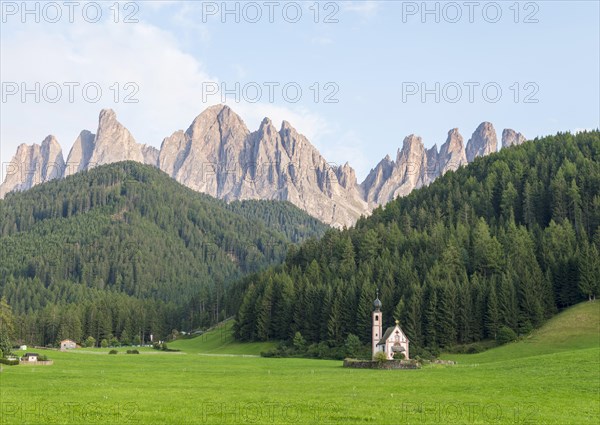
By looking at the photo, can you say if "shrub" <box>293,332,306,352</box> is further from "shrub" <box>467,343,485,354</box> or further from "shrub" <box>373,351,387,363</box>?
"shrub" <box>373,351,387,363</box>

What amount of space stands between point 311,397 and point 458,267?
295 feet

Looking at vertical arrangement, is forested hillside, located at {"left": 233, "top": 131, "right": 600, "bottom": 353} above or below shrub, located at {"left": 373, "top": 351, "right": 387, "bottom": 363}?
above

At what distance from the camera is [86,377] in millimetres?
58312

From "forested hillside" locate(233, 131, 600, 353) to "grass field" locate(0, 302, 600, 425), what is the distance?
41.9 m

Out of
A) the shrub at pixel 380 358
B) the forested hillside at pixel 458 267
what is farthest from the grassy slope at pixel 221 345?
the shrub at pixel 380 358

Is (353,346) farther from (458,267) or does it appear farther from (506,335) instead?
(458,267)

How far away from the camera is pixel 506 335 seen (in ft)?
325

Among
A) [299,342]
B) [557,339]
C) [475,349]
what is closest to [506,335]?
[475,349]

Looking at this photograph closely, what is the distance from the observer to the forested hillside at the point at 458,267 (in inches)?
4247

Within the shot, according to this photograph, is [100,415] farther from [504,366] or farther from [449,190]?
[449,190]

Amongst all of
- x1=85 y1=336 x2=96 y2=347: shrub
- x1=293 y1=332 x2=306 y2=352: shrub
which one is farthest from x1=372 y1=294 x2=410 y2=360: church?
x1=85 y1=336 x2=96 y2=347: shrub

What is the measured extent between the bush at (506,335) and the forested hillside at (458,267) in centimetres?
330

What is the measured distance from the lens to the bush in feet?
324

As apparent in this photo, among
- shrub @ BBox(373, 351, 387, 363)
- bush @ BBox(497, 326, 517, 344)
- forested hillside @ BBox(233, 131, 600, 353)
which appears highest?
forested hillside @ BBox(233, 131, 600, 353)
